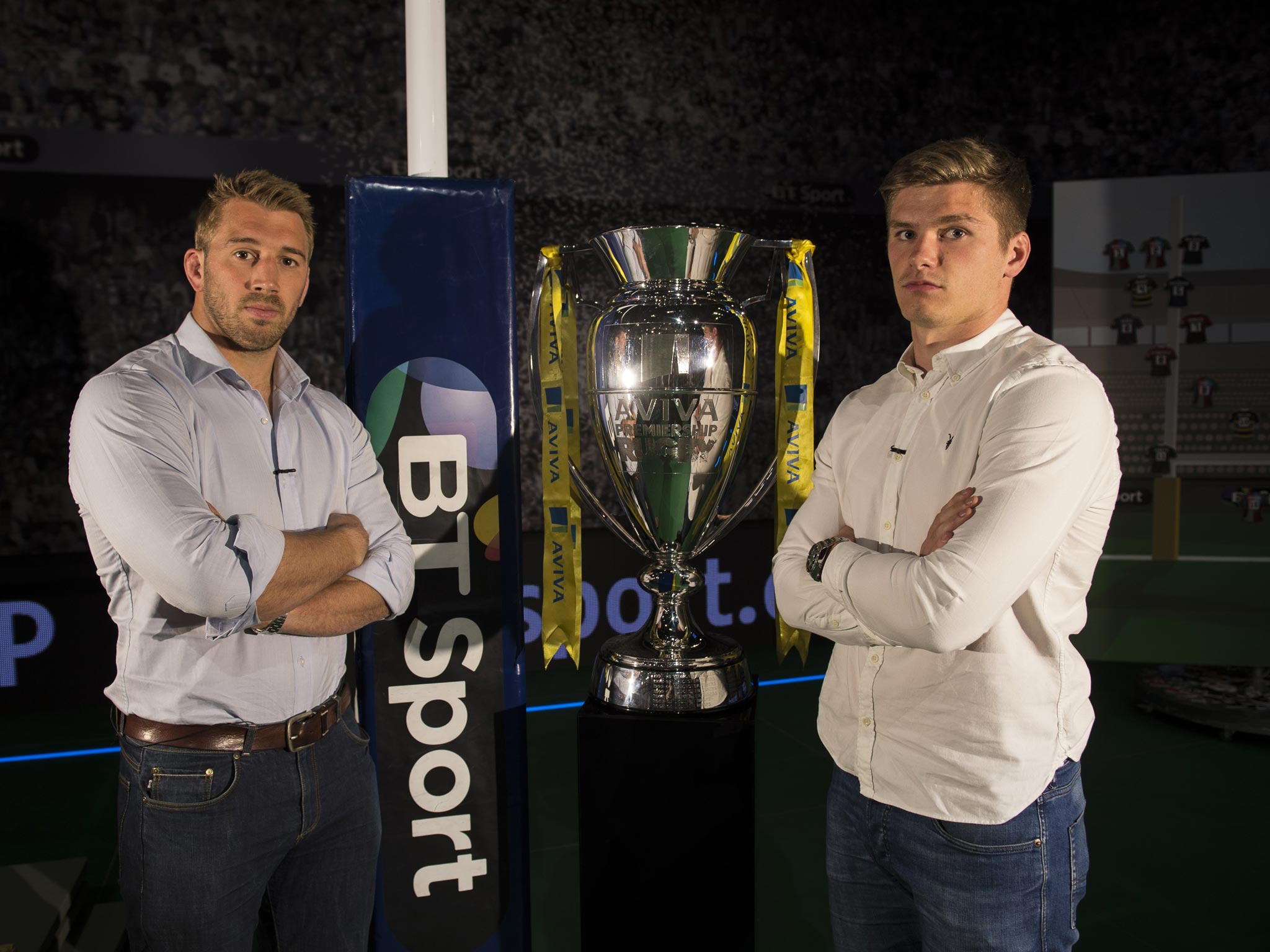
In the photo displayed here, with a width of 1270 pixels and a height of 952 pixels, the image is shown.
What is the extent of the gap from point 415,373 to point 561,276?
0.29m

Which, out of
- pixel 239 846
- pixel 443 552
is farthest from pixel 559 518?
pixel 239 846

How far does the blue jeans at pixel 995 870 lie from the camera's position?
3.25 ft

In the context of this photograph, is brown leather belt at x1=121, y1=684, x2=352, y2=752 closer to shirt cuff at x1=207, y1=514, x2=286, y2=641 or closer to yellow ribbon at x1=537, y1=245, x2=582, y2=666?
shirt cuff at x1=207, y1=514, x2=286, y2=641

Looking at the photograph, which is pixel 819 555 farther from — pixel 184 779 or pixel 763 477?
pixel 184 779

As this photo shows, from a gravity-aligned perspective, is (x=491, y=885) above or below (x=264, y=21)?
below

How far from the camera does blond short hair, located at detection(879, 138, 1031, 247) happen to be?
3.52ft

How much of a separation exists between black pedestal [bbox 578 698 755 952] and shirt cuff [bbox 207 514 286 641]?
0.48 metres

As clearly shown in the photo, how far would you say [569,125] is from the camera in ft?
13.0

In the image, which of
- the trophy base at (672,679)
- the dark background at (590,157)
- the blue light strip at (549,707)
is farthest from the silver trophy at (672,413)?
the blue light strip at (549,707)

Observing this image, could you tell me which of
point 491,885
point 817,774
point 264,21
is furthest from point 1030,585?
point 264,21

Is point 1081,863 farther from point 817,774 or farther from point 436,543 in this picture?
point 817,774

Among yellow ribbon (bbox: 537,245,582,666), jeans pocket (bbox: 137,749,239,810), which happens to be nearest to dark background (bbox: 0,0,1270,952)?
yellow ribbon (bbox: 537,245,582,666)

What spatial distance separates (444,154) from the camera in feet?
4.89

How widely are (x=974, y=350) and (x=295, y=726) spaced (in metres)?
0.97
